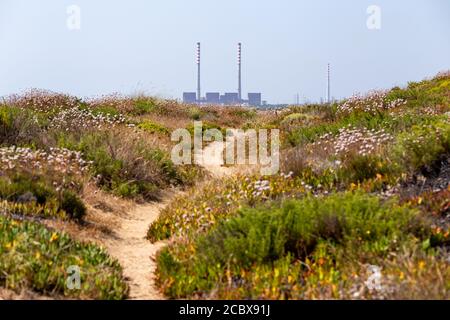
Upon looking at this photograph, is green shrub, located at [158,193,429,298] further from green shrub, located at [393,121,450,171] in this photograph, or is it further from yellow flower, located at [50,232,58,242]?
green shrub, located at [393,121,450,171]

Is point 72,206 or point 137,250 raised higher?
point 72,206

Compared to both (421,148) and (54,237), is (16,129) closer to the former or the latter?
(54,237)

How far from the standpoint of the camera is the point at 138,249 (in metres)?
8.47

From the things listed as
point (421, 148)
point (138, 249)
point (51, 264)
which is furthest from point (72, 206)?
point (421, 148)

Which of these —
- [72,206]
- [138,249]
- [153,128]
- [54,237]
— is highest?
[153,128]

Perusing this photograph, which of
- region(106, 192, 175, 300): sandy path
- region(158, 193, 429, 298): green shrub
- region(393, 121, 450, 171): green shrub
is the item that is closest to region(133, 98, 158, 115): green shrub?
region(106, 192, 175, 300): sandy path

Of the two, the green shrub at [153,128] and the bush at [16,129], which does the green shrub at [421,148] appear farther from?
the green shrub at [153,128]

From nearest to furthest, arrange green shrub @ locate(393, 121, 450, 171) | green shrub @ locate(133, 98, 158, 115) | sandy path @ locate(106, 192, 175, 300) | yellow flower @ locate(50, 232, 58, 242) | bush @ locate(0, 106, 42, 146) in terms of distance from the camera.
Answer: sandy path @ locate(106, 192, 175, 300) < yellow flower @ locate(50, 232, 58, 242) < green shrub @ locate(393, 121, 450, 171) < bush @ locate(0, 106, 42, 146) < green shrub @ locate(133, 98, 158, 115)

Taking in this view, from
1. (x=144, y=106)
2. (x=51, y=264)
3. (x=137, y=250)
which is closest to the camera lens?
(x=51, y=264)

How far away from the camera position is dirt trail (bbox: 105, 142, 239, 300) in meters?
6.64

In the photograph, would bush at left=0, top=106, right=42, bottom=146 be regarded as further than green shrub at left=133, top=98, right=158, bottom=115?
No

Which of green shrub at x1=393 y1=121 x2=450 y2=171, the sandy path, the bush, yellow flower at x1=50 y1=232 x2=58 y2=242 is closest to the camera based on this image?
the sandy path

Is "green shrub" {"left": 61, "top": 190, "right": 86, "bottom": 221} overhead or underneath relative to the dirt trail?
overhead
